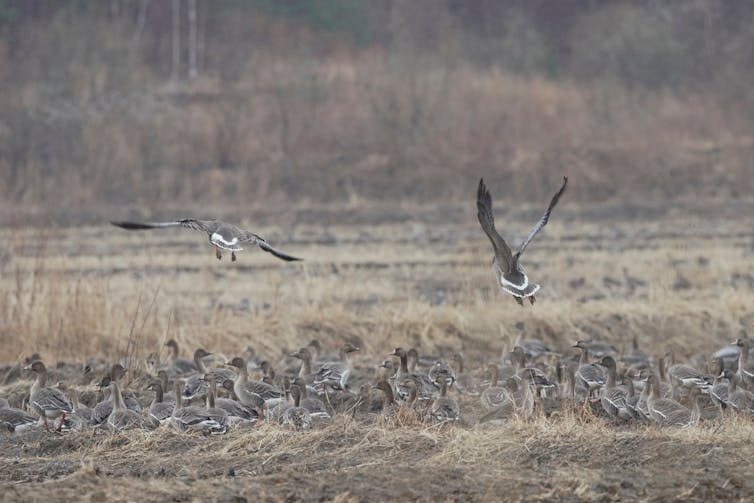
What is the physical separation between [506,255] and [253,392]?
2520 mm

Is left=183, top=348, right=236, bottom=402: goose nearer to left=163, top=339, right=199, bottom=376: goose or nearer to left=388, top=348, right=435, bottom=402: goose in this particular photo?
left=163, top=339, right=199, bottom=376: goose

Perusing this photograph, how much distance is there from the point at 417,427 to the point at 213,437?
1506 millimetres

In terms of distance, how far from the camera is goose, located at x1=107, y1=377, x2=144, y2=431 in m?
10.9

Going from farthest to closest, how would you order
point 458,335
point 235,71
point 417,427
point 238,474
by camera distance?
1. point 235,71
2. point 458,335
3. point 417,427
4. point 238,474

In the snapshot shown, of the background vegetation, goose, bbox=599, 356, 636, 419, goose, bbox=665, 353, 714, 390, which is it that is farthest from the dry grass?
the background vegetation

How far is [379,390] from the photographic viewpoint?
12.4 meters

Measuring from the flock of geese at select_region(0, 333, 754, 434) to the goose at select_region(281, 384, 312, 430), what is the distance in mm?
11

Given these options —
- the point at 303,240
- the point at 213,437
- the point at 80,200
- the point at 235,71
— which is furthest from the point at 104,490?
the point at 235,71

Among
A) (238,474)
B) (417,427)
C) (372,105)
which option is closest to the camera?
(238,474)

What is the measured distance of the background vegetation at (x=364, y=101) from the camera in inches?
1410

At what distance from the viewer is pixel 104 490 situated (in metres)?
7.94

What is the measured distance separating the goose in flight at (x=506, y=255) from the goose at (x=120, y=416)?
10.5ft

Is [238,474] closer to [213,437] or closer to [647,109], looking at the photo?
[213,437]

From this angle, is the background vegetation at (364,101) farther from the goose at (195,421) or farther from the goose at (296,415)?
the goose at (195,421)
